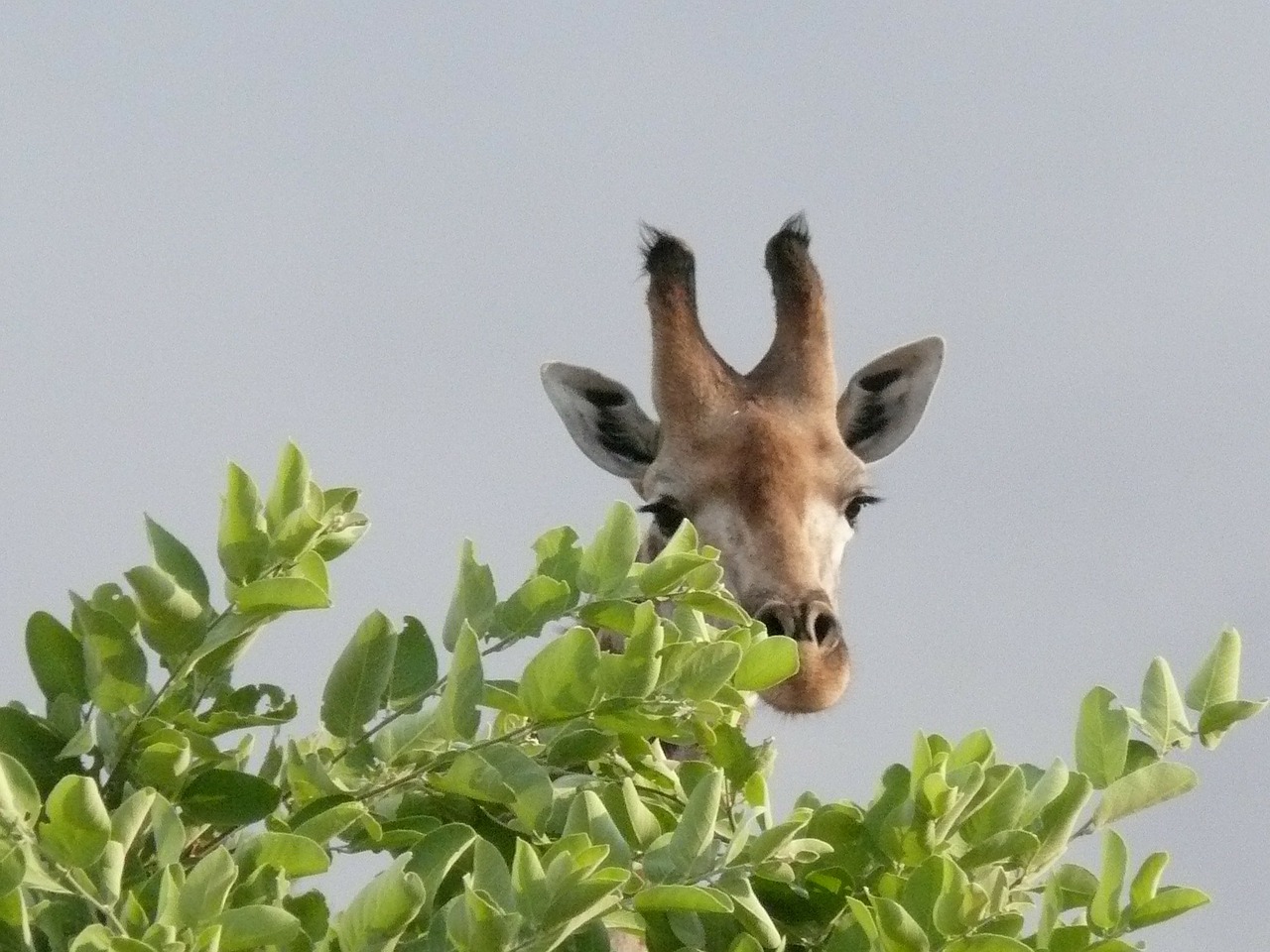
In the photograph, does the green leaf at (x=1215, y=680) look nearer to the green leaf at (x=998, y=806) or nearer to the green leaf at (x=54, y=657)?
the green leaf at (x=998, y=806)

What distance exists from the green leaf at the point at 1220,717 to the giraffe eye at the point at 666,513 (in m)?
4.18

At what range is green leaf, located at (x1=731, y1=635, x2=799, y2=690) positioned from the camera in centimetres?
329

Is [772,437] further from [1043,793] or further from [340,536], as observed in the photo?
[340,536]

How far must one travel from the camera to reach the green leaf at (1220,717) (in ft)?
11.6

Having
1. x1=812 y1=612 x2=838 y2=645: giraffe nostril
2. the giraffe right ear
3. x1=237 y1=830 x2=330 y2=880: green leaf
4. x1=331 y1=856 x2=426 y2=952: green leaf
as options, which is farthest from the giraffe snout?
x1=331 y1=856 x2=426 y2=952: green leaf

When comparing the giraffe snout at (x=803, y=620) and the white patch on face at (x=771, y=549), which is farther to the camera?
the white patch on face at (x=771, y=549)

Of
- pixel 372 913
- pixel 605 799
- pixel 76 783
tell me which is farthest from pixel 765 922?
pixel 76 783

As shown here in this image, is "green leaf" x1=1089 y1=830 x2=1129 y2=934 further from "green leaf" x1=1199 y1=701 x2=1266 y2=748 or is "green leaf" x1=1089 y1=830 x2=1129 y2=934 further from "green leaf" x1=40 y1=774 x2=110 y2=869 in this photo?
"green leaf" x1=40 y1=774 x2=110 y2=869

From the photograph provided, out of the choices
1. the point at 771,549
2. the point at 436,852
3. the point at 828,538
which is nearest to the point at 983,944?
the point at 436,852

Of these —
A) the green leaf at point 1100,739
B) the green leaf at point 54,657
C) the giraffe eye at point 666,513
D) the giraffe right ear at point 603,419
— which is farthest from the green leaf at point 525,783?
the giraffe right ear at point 603,419

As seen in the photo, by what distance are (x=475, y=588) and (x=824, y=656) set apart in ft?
12.3

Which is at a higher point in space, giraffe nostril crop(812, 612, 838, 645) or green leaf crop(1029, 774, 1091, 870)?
giraffe nostril crop(812, 612, 838, 645)

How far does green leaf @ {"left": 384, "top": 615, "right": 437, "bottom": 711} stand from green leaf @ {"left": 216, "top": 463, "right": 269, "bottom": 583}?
1.23 ft

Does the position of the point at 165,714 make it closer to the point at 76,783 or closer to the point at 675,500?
the point at 76,783
